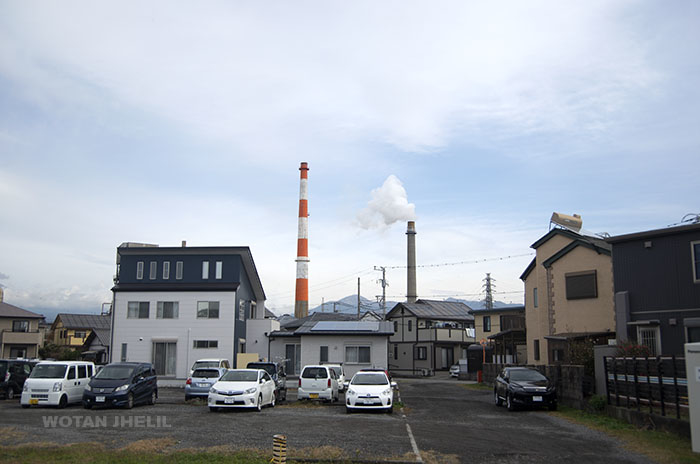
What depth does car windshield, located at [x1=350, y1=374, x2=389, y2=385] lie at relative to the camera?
21.2 meters

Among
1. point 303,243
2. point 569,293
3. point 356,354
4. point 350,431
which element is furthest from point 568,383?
point 303,243

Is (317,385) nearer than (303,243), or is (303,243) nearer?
(317,385)

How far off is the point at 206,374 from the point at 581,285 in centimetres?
1762

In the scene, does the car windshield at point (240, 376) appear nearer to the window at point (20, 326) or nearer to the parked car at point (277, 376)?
the parked car at point (277, 376)

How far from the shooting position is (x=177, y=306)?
38.7m

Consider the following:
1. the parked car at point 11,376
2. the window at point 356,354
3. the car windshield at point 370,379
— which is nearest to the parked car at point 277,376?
the car windshield at point 370,379

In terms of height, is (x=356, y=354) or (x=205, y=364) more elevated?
(x=356, y=354)

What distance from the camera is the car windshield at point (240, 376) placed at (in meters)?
21.3

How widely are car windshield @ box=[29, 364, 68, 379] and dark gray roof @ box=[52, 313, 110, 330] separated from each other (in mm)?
51599

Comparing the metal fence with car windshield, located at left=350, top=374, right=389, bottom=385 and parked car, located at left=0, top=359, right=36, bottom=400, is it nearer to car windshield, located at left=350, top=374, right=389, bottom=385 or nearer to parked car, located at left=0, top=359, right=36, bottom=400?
car windshield, located at left=350, top=374, right=389, bottom=385

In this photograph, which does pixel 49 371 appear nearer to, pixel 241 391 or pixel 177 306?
pixel 241 391

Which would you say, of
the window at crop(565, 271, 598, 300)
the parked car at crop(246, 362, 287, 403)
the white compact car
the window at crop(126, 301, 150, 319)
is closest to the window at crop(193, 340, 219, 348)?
the window at crop(126, 301, 150, 319)

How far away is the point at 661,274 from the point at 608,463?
44.5 feet

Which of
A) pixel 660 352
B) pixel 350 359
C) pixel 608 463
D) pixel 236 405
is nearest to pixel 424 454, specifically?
pixel 608 463
